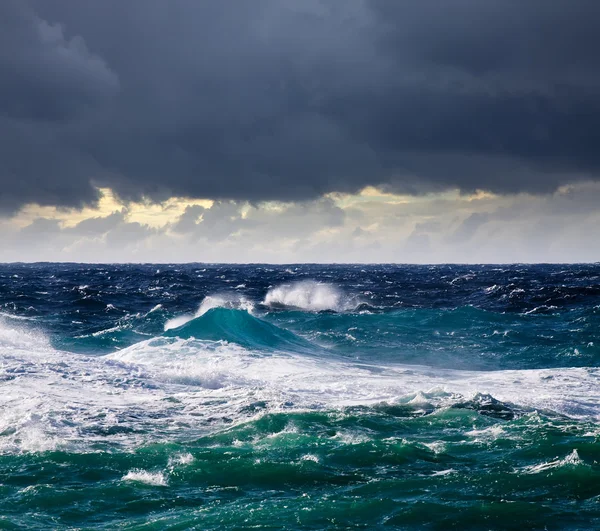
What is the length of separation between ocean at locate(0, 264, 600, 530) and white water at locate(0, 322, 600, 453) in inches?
3.1

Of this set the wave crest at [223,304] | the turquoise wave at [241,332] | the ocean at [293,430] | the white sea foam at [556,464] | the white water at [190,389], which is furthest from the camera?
the wave crest at [223,304]

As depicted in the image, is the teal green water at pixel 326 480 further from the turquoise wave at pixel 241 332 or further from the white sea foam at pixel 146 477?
the turquoise wave at pixel 241 332

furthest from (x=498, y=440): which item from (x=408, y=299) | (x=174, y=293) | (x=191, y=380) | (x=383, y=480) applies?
(x=174, y=293)

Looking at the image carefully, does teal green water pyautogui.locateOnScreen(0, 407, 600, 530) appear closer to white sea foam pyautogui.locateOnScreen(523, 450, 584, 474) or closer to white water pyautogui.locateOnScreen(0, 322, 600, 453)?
white sea foam pyautogui.locateOnScreen(523, 450, 584, 474)

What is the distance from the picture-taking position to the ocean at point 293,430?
9.67 metres

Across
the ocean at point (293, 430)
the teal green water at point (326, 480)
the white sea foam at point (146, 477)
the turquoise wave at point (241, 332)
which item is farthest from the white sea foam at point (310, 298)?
the white sea foam at point (146, 477)

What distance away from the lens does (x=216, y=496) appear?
1036 cm

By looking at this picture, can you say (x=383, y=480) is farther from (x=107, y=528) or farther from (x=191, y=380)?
(x=191, y=380)

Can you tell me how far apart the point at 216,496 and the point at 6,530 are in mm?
3125

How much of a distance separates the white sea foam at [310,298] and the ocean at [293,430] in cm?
1826

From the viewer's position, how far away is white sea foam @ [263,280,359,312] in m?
52.6

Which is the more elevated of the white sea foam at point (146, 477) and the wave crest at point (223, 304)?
the wave crest at point (223, 304)

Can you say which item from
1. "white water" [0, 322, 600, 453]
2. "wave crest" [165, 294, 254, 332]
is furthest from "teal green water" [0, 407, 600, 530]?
"wave crest" [165, 294, 254, 332]

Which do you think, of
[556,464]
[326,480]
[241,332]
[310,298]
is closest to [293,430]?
[326,480]
